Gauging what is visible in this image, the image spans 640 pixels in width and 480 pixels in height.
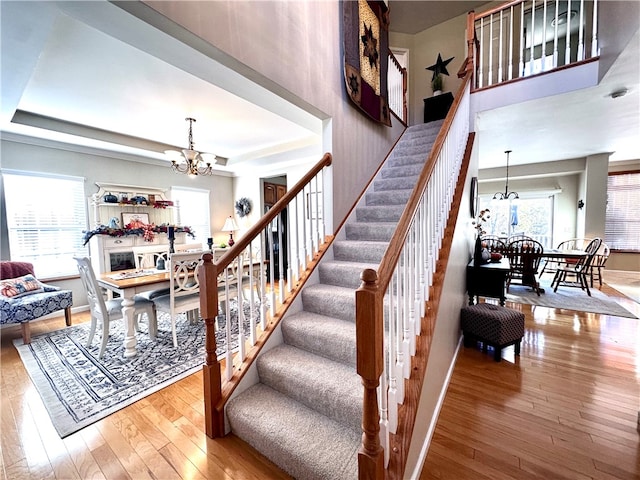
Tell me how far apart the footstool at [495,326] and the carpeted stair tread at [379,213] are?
1.21m

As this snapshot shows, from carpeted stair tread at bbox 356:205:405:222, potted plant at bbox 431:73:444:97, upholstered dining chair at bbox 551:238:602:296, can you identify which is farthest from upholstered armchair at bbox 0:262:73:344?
upholstered dining chair at bbox 551:238:602:296

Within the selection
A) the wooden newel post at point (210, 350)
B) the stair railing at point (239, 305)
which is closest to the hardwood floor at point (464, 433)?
the wooden newel post at point (210, 350)

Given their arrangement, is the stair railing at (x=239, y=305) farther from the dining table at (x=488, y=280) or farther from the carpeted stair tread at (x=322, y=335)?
the dining table at (x=488, y=280)

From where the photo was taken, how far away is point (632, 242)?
6.19 meters

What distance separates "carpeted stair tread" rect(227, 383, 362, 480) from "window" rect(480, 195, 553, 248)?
7.68 meters

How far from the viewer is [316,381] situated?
5.15 ft

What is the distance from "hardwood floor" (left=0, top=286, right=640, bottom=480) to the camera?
4.61 feet

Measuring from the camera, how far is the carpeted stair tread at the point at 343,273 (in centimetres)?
225

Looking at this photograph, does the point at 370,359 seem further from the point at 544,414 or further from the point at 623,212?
the point at 623,212

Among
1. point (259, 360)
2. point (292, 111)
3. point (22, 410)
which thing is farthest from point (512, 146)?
point (22, 410)

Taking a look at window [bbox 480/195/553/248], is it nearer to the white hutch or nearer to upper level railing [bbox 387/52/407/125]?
upper level railing [bbox 387/52/407/125]

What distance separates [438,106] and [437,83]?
0.54 metres

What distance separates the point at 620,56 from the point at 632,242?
253 inches

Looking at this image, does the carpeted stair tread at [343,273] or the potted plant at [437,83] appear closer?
the carpeted stair tread at [343,273]
